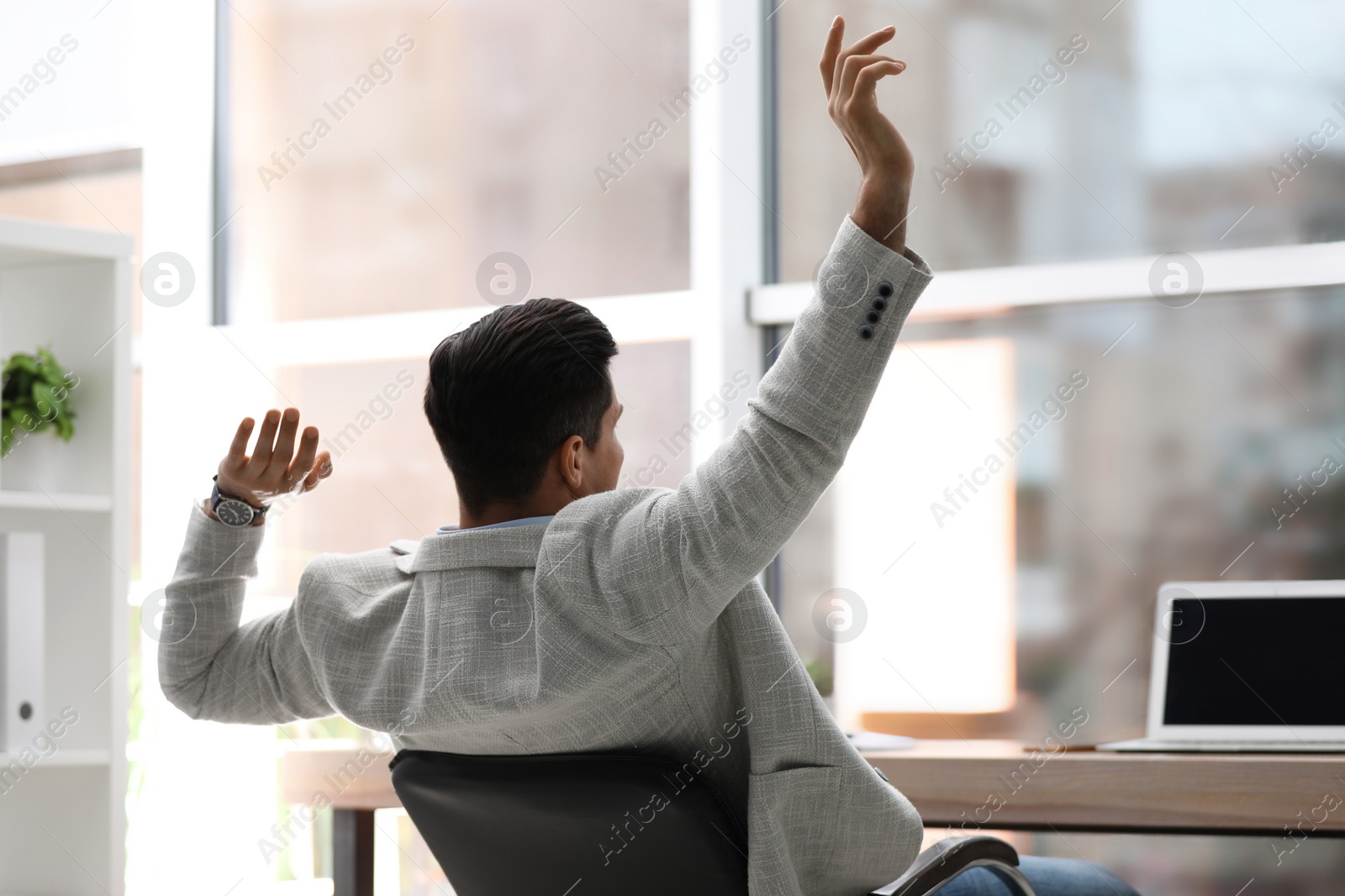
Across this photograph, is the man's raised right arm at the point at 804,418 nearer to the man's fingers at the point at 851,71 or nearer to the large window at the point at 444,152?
the man's fingers at the point at 851,71

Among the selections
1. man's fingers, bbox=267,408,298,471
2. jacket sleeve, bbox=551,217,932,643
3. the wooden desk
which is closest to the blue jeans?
the wooden desk

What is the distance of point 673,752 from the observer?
1.18 meters

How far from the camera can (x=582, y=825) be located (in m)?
1.17

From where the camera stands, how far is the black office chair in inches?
44.9

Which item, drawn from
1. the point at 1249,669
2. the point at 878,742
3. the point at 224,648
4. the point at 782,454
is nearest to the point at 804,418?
the point at 782,454

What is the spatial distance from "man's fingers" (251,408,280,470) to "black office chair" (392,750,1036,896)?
36 centimetres

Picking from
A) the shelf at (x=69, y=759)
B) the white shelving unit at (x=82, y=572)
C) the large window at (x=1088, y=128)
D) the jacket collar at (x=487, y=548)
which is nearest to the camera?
the jacket collar at (x=487, y=548)

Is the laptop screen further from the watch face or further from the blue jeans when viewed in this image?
the watch face

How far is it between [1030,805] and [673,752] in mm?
1110

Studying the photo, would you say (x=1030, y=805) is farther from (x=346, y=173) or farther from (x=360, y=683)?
(x=346, y=173)

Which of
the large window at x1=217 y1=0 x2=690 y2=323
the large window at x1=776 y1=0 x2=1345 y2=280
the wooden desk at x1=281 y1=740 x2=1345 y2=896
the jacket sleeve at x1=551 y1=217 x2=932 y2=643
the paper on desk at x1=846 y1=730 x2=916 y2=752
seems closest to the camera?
the jacket sleeve at x1=551 y1=217 x2=932 y2=643

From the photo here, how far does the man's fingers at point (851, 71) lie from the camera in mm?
1104

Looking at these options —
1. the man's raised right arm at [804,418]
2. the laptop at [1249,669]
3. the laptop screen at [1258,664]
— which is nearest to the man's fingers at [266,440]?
the man's raised right arm at [804,418]

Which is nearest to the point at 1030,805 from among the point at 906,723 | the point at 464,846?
the point at 906,723
